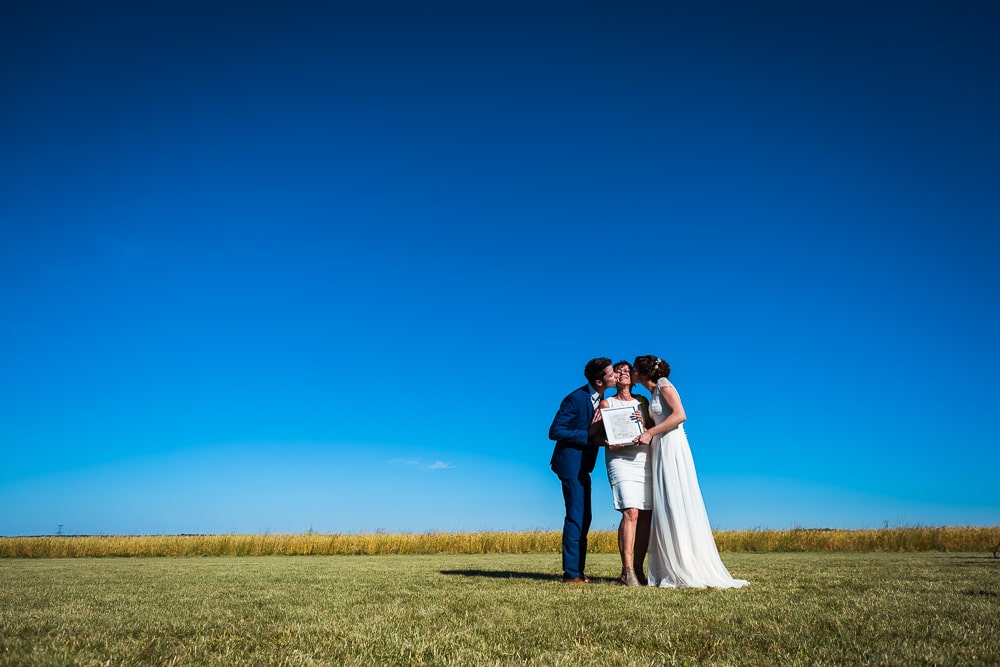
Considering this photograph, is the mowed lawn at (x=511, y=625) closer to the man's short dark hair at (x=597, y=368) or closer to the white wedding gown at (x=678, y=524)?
the white wedding gown at (x=678, y=524)

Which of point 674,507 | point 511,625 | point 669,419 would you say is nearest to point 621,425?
point 669,419

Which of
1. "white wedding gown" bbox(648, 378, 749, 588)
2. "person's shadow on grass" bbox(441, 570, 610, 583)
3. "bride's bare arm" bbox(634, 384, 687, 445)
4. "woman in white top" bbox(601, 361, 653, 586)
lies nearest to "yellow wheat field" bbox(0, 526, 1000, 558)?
"person's shadow on grass" bbox(441, 570, 610, 583)

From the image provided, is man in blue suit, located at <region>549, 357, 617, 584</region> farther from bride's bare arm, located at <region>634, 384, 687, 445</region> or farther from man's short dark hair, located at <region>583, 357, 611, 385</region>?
bride's bare arm, located at <region>634, 384, 687, 445</region>

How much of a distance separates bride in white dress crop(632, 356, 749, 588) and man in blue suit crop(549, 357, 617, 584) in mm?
615

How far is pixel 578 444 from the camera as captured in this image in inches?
330

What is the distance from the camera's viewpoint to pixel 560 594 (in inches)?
253

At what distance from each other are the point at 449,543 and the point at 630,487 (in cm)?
2021

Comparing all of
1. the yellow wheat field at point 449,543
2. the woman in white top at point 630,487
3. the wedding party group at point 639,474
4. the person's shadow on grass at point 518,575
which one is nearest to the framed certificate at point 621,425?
the wedding party group at point 639,474

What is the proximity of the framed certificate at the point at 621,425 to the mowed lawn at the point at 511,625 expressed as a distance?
176 centimetres

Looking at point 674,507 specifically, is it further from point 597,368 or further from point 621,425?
point 597,368

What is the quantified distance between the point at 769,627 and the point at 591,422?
4201 mm

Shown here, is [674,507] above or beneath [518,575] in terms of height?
above

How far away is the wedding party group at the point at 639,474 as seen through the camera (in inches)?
300

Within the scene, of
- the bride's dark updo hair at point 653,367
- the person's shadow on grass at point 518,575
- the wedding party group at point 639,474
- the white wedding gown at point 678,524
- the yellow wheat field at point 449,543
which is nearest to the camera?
the white wedding gown at point 678,524
